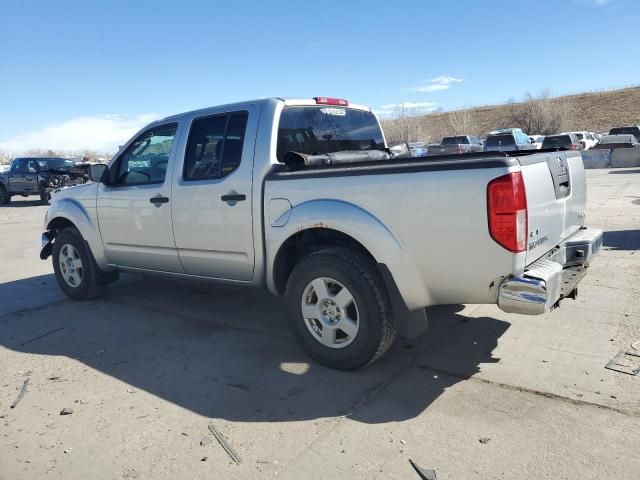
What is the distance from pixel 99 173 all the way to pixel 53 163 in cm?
1809

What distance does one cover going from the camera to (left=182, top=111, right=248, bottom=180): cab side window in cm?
452

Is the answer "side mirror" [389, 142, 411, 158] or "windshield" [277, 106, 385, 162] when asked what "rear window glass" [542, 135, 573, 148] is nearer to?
"side mirror" [389, 142, 411, 158]

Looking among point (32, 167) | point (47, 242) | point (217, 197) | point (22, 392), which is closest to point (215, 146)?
point (217, 197)

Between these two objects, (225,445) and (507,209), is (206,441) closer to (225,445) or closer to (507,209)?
(225,445)

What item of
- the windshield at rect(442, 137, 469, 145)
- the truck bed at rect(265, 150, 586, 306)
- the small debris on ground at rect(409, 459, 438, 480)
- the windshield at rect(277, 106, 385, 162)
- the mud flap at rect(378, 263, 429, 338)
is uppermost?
the windshield at rect(442, 137, 469, 145)

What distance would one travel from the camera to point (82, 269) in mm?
6012

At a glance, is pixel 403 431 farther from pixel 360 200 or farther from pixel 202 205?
pixel 202 205

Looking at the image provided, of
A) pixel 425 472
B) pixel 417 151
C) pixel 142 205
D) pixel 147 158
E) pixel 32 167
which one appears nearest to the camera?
pixel 425 472

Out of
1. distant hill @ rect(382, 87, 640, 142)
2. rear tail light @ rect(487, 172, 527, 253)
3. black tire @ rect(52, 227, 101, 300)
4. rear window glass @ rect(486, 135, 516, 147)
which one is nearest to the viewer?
rear tail light @ rect(487, 172, 527, 253)

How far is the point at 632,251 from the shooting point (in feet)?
23.2

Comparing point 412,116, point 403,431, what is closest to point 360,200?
point 403,431

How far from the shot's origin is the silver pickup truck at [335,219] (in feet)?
10.5

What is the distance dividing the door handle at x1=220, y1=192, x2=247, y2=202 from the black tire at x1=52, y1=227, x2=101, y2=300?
235 cm

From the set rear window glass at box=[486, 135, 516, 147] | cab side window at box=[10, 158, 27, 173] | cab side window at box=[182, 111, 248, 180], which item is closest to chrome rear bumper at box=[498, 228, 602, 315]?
cab side window at box=[182, 111, 248, 180]
